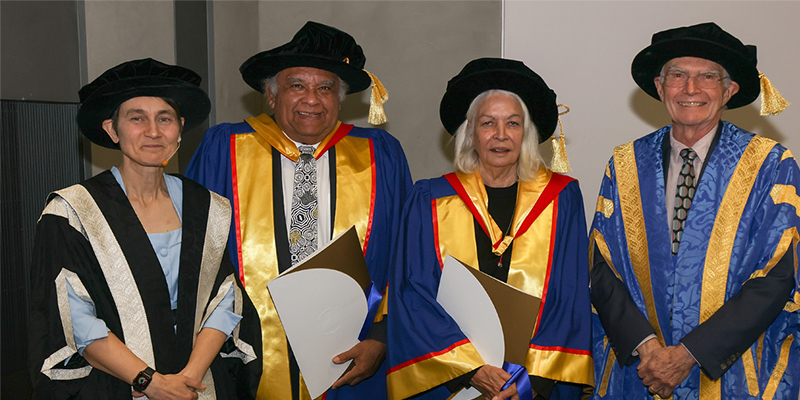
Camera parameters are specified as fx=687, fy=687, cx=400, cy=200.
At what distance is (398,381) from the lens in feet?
8.57

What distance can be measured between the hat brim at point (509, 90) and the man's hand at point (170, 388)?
1445 mm

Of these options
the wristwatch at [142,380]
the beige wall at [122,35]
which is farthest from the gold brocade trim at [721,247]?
the beige wall at [122,35]

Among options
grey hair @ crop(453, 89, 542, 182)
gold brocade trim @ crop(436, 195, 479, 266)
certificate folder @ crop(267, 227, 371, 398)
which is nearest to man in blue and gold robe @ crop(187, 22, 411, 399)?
certificate folder @ crop(267, 227, 371, 398)

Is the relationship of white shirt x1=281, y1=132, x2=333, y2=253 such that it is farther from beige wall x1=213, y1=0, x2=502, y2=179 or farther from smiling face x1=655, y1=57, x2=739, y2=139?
beige wall x1=213, y1=0, x2=502, y2=179

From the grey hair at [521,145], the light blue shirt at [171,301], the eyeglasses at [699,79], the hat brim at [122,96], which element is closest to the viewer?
the light blue shirt at [171,301]

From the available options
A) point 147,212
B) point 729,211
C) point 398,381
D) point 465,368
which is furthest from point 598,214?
point 147,212

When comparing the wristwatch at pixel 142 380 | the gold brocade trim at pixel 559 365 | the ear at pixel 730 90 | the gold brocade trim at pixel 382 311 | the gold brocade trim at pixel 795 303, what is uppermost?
the ear at pixel 730 90

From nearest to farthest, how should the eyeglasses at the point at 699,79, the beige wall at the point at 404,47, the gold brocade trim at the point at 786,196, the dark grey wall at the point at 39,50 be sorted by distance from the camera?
the gold brocade trim at the point at 786,196 → the eyeglasses at the point at 699,79 → the dark grey wall at the point at 39,50 → the beige wall at the point at 404,47

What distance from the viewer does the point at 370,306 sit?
2.79 metres

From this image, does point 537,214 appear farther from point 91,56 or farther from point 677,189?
point 91,56

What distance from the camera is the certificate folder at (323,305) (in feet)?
8.13

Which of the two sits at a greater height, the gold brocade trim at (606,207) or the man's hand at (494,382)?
the gold brocade trim at (606,207)

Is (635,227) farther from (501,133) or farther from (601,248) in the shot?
(501,133)

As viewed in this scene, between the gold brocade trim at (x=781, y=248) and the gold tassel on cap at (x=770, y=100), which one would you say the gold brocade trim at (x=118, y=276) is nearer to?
the gold brocade trim at (x=781, y=248)
